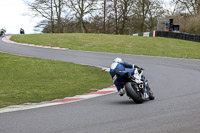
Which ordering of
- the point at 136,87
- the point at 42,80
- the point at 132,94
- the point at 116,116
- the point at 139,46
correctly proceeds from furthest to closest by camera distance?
the point at 139,46 < the point at 42,80 < the point at 136,87 < the point at 132,94 < the point at 116,116

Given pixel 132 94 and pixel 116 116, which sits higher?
pixel 132 94

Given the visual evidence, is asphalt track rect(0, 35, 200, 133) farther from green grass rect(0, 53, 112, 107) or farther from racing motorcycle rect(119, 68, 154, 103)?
green grass rect(0, 53, 112, 107)

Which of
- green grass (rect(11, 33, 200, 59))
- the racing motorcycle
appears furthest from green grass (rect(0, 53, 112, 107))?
green grass (rect(11, 33, 200, 59))

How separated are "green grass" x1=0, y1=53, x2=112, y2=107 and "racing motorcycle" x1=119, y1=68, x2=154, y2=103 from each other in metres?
2.61

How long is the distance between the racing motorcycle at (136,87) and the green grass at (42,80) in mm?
2607

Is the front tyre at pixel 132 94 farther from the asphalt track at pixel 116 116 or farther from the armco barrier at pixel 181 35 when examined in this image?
the armco barrier at pixel 181 35

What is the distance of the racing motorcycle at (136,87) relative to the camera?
28.8ft

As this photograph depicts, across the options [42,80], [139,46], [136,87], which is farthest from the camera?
[139,46]

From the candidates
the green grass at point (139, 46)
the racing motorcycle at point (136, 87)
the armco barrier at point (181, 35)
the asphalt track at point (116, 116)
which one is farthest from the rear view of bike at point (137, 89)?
the armco barrier at point (181, 35)

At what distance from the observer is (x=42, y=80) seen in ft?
49.0

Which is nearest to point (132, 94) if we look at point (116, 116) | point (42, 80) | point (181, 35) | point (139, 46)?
point (116, 116)

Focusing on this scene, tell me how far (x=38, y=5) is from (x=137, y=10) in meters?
16.0

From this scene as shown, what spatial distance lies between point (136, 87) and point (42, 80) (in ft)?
22.3

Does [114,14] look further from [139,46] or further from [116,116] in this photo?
[116,116]
